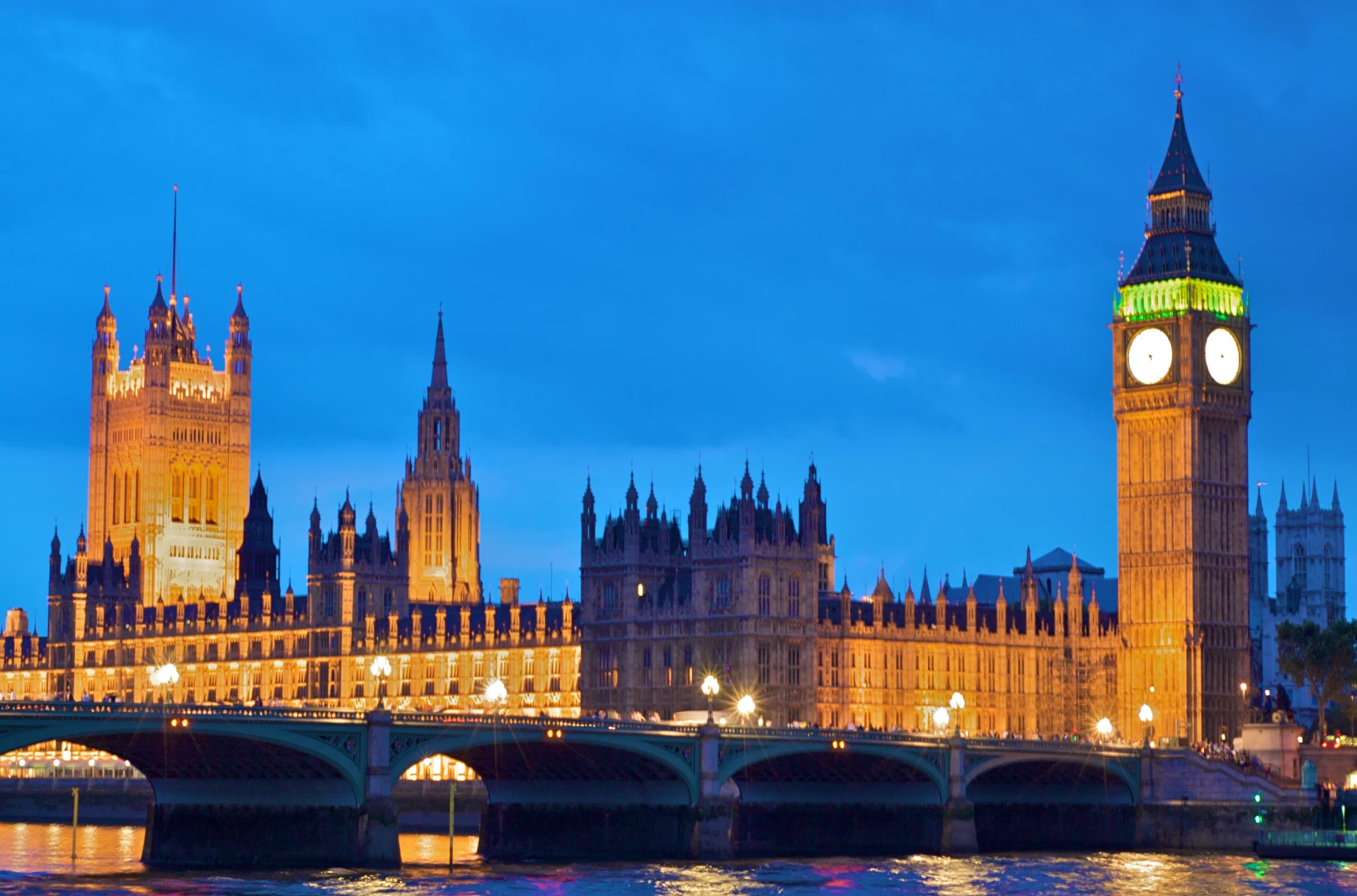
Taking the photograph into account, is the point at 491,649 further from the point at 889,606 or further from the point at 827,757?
the point at 827,757

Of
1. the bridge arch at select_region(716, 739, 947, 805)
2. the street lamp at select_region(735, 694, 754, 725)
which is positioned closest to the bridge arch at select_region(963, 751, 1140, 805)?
the bridge arch at select_region(716, 739, 947, 805)

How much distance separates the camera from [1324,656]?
15400 centimetres

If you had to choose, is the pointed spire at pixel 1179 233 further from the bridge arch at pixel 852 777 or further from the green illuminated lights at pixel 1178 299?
the bridge arch at pixel 852 777

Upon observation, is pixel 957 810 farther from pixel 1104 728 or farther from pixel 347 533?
pixel 347 533

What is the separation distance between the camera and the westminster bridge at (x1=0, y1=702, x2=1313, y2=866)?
10000cm

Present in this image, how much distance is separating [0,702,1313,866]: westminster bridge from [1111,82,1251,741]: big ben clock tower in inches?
1080

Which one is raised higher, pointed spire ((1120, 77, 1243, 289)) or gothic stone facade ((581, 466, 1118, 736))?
pointed spire ((1120, 77, 1243, 289))

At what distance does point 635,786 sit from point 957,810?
15.7 metres

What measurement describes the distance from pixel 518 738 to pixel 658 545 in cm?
5754

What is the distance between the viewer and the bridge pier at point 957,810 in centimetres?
12044

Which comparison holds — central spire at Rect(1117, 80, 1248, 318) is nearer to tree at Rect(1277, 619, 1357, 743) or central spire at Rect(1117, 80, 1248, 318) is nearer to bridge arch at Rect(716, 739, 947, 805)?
tree at Rect(1277, 619, 1357, 743)

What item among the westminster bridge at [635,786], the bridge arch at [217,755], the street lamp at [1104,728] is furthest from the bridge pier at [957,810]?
the bridge arch at [217,755]

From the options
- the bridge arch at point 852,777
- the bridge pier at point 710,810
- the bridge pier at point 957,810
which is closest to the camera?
the bridge pier at point 710,810

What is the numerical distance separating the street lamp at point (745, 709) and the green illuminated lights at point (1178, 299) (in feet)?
127
